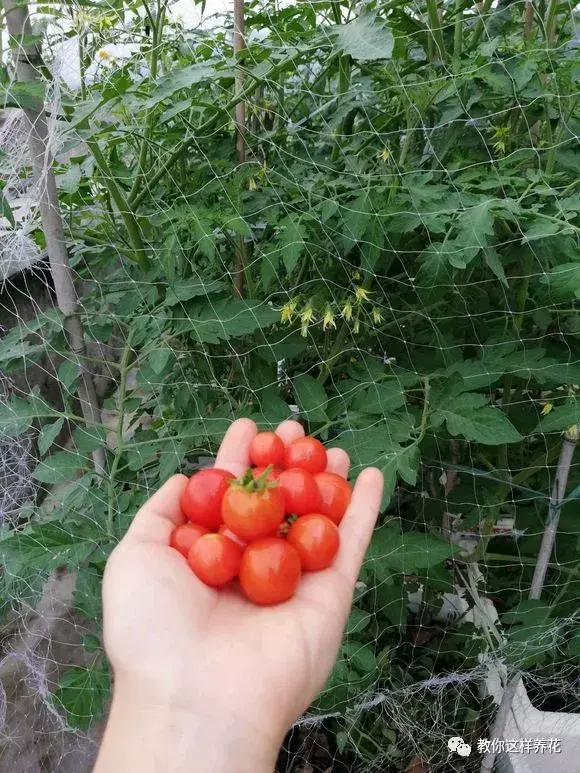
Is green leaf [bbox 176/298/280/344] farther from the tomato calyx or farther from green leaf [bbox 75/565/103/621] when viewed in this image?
green leaf [bbox 75/565/103/621]

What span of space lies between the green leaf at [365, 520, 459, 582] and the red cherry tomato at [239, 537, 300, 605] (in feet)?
1.02

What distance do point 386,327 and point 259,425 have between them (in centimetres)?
37

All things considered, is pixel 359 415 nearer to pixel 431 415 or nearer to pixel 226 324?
pixel 431 415

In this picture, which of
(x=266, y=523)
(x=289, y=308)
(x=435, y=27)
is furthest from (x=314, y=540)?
(x=435, y=27)

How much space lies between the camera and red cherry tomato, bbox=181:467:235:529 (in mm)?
1109

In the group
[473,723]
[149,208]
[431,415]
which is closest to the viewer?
[431,415]

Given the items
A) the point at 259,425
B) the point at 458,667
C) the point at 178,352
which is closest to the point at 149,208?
the point at 178,352

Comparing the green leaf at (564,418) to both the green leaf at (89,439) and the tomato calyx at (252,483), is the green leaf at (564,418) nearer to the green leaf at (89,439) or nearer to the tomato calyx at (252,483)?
the tomato calyx at (252,483)

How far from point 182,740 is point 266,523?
323 mm

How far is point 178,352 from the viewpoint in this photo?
144 centimetres

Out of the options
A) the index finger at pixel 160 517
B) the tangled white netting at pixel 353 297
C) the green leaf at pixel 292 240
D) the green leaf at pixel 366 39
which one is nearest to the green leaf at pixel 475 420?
the tangled white netting at pixel 353 297

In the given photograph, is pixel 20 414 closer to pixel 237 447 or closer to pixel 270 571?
pixel 237 447

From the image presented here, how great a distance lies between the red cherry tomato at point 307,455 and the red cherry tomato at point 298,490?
2.0 inches

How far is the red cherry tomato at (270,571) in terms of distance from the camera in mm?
979
